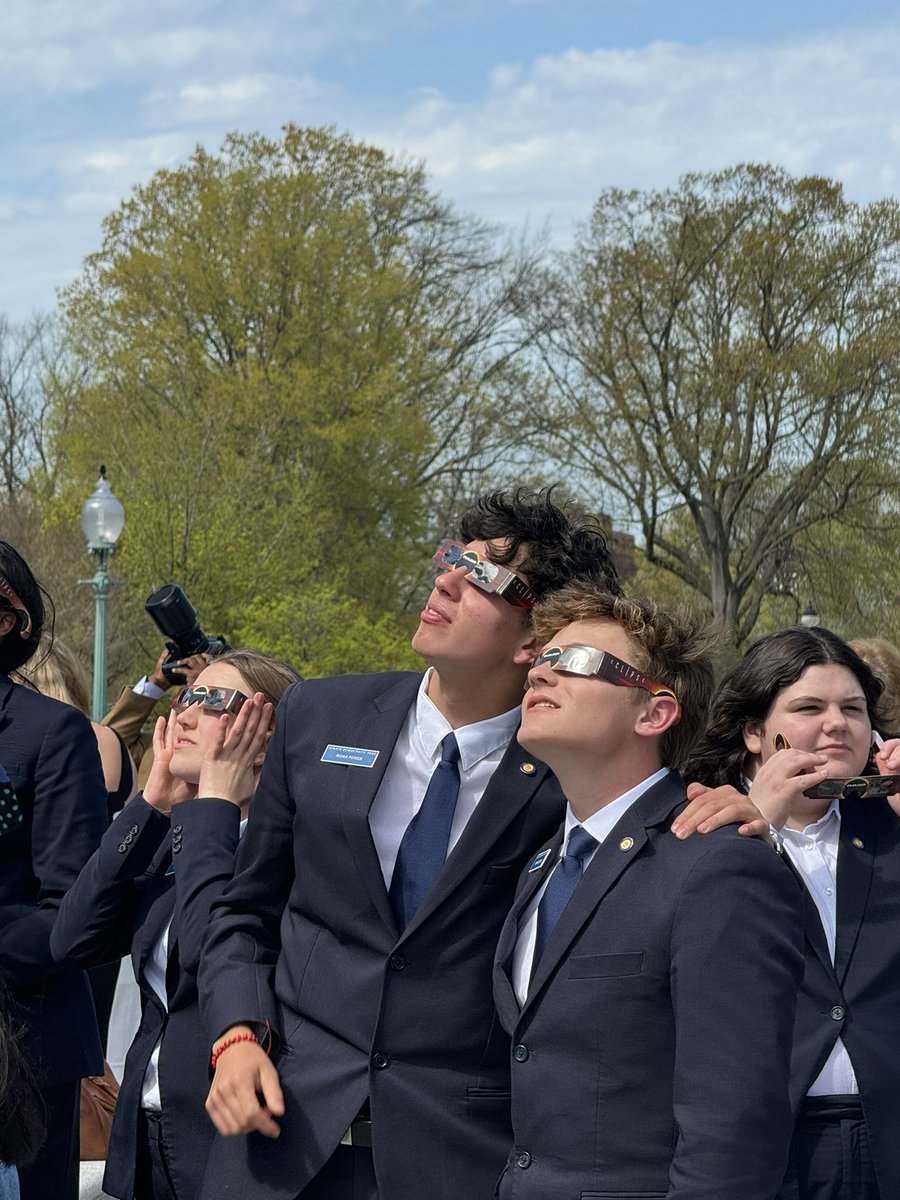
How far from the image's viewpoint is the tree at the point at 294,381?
3186 cm

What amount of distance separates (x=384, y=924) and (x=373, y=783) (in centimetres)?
29

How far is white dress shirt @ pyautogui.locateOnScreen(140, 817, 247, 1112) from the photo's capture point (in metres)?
Answer: 3.87

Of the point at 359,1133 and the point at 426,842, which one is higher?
the point at 426,842

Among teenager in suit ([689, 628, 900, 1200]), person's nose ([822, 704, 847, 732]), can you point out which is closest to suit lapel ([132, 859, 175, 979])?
teenager in suit ([689, 628, 900, 1200])

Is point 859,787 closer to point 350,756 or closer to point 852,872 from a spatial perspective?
point 852,872

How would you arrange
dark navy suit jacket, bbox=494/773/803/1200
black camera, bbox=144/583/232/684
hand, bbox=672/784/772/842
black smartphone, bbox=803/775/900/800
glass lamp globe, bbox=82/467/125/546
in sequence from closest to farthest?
1. dark navy suit jacket, bbox=494/773/803/1200
2. hand, bbox=672/784/772/842
3. black smartphone, bbox=803/775/900/800
4. black camera, bbox=144/583/232/684
5. glass lamp globe, bbox=82/467/125/546

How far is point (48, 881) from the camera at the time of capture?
4176 mm

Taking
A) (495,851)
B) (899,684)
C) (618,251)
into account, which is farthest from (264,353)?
(495,851)

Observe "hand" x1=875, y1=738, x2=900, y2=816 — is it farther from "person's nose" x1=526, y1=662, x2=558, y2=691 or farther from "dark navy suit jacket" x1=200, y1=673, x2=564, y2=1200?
"person's nose" x1=526, y1=662, x2=558, y2=691

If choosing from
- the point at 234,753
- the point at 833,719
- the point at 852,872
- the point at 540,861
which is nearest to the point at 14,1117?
the point at 234,753

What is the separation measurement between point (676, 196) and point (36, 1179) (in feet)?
95.6

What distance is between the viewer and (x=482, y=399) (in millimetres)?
34969

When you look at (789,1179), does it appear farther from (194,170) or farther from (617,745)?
(194,170)

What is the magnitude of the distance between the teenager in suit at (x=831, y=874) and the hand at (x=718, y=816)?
3cm
